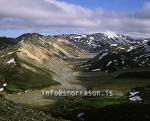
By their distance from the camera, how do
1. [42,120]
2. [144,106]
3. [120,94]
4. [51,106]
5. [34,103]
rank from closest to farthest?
[42,120]
[144,106]
[51,106]
[34,103]
[120,94]

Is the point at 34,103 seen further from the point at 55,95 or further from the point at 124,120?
the point at 124,120

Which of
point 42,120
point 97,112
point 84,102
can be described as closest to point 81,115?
point 97,112

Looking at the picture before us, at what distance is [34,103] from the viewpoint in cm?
18000

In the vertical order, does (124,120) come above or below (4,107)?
below

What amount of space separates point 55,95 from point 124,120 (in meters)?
80.8

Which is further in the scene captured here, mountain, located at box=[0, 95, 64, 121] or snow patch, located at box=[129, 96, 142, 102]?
snow patch, located at box=[129, 96, 142, 102]

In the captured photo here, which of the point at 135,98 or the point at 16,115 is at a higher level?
the point at 16,115

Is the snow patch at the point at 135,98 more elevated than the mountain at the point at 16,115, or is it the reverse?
the mountain at the point at 16,115

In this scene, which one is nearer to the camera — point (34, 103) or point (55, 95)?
point (34, 103)

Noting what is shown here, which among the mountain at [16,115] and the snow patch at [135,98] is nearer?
the mountain at [16,115]

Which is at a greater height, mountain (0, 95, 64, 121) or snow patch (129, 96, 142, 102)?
mountain (0, 95, 64, 121)

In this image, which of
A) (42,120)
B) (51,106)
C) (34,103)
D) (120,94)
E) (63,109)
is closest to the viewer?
(42,120)

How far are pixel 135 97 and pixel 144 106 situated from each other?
130ft

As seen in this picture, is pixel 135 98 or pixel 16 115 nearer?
pixel 16 115
